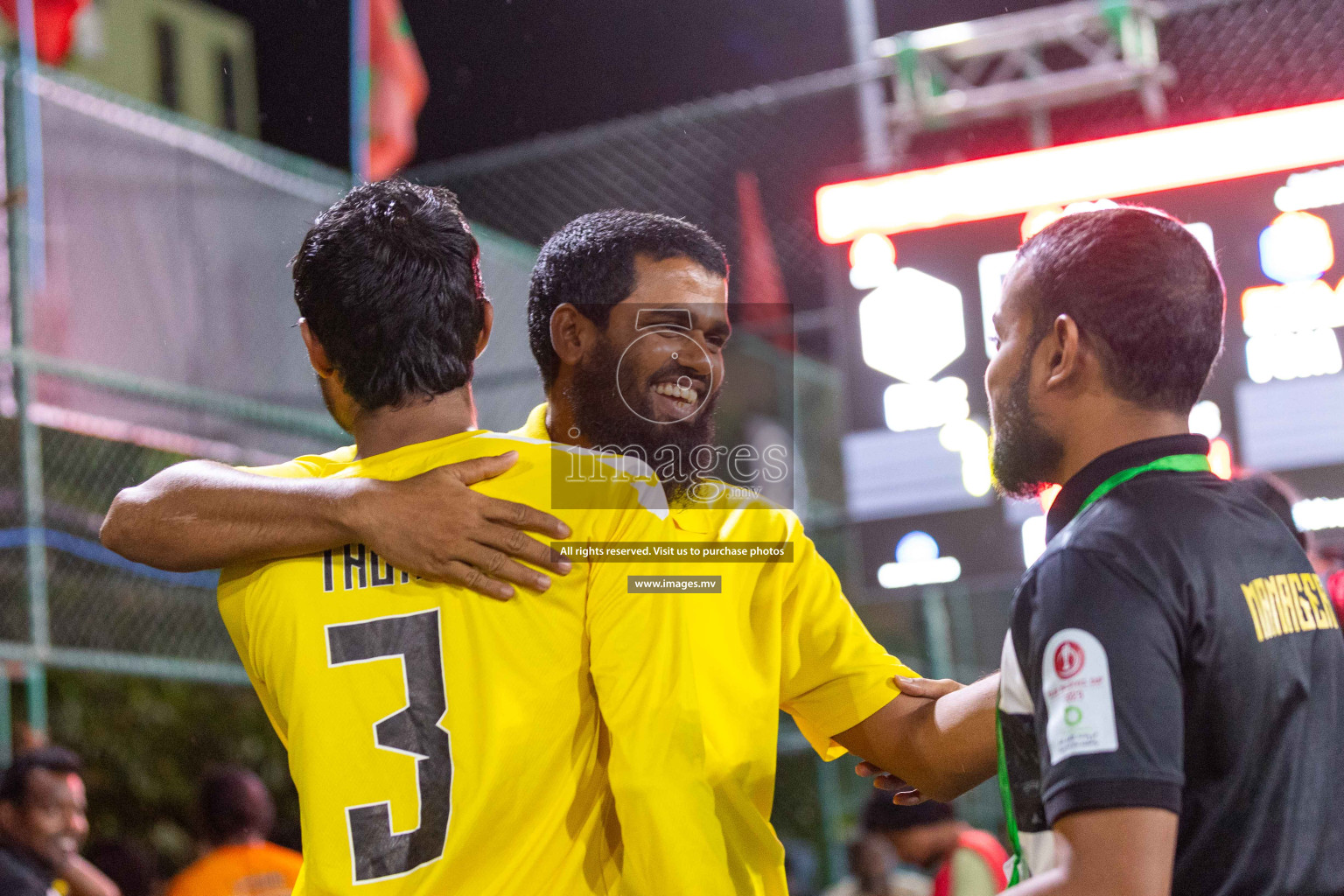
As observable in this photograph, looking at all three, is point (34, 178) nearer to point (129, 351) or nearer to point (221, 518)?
point (129, 351)

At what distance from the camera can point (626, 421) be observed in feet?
7.82

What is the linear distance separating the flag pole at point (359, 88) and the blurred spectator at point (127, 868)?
402 centimetres

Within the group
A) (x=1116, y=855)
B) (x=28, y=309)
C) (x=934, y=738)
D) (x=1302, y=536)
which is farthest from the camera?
(x=28, y=309)

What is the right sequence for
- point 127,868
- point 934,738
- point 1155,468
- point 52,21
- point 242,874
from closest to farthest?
point 1155,468 → point 934,738 → point 242,874 → point 127,868 → point 52,21

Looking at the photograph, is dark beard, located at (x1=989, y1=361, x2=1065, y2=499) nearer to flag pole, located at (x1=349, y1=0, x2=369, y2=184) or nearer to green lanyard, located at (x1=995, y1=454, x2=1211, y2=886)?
green lanyard, located at (x1=995, y1=454, x2=1211, y2=886)

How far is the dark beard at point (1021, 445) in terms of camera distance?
175cm

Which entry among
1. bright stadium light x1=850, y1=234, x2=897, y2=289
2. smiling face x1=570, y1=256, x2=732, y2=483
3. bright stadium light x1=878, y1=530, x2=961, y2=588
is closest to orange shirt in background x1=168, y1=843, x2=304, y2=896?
bright stadium light x1=878, y1=530, x2=961, y2=588

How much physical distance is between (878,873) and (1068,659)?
160 inches

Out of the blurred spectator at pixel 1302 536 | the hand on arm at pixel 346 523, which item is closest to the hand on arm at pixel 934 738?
the hand on arm at pixel 346 523

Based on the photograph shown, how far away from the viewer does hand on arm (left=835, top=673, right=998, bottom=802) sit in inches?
80.4

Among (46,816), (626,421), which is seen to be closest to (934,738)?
(626,421)

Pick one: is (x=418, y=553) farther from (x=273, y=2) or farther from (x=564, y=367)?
(x=273, y=2)

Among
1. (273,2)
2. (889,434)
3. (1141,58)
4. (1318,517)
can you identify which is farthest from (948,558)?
(273,2)

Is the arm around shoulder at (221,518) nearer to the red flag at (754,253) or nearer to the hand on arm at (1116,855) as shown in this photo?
the hand on arm at (1116,855)
